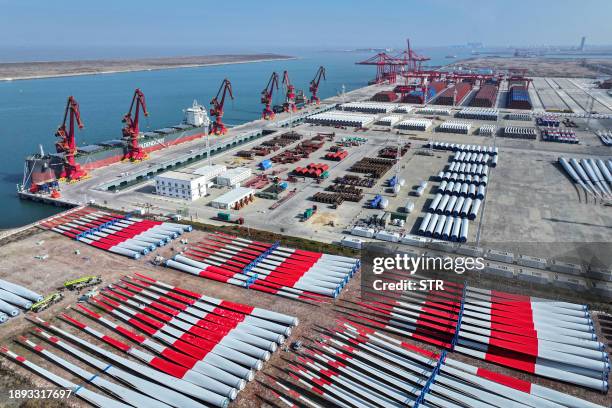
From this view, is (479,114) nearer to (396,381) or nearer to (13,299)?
(396,381)

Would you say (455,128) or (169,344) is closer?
(169,344)

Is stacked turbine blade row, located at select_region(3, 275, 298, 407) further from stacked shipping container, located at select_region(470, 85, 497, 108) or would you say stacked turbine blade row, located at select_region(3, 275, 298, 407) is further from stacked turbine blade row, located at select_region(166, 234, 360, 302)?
stacked shipping container, located at select_region(470, 85, 497, 108)

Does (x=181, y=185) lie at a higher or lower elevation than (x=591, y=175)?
higher

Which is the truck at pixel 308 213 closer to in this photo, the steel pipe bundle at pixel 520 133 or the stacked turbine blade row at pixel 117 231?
the stacked turbine blade row at pixel 117 231

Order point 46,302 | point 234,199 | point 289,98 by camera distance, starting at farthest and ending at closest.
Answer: point 289,98 → point 234,199 → point 46,302

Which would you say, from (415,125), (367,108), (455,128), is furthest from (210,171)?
(367,108)

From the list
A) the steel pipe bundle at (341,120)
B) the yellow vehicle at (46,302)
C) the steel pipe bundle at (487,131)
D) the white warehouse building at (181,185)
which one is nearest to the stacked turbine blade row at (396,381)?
the yellow vehicle at (46,302)

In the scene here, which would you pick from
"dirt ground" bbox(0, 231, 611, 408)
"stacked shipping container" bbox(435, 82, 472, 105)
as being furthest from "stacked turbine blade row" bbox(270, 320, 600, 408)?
"stacked shipping container" bbox(435, 82, 472, 105)
